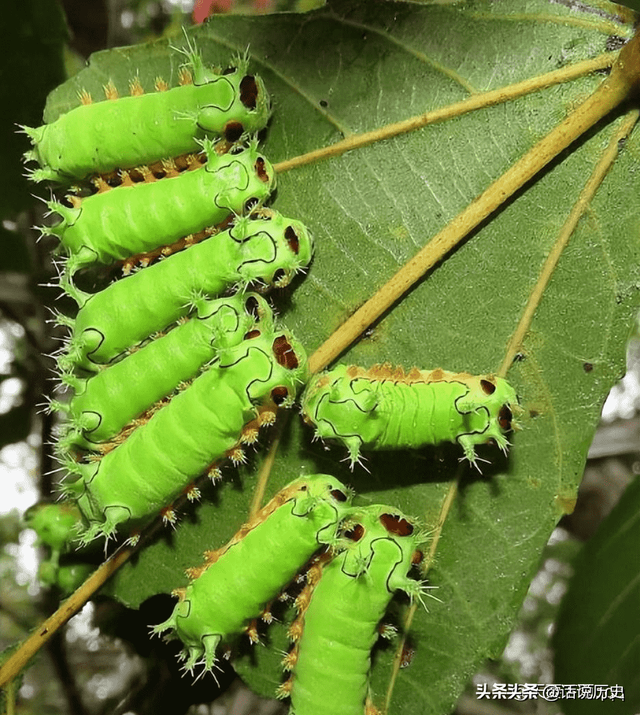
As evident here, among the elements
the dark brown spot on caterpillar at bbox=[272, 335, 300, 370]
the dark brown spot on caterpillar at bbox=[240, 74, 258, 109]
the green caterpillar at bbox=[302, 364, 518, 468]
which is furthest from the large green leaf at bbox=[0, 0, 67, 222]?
the green caterpillar at bbox=[302, 364, 518, 468]

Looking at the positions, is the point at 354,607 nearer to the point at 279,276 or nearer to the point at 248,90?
the point at 279,276

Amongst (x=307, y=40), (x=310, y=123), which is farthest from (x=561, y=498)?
(x=307, y=40)

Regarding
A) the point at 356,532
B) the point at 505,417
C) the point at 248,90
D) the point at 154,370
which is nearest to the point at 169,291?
the point at 154,370

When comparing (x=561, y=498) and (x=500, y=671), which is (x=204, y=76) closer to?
(x=561, y=498)

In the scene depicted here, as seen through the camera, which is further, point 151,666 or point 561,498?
point 151,666

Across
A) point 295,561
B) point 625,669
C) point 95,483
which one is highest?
point 95,483

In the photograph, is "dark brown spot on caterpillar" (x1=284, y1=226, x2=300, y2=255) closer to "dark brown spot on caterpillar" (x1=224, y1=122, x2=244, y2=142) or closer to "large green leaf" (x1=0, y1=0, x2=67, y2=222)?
"dark brown spot on caterpillar" (x1=224, y1=122, x2=244, y2=142)
